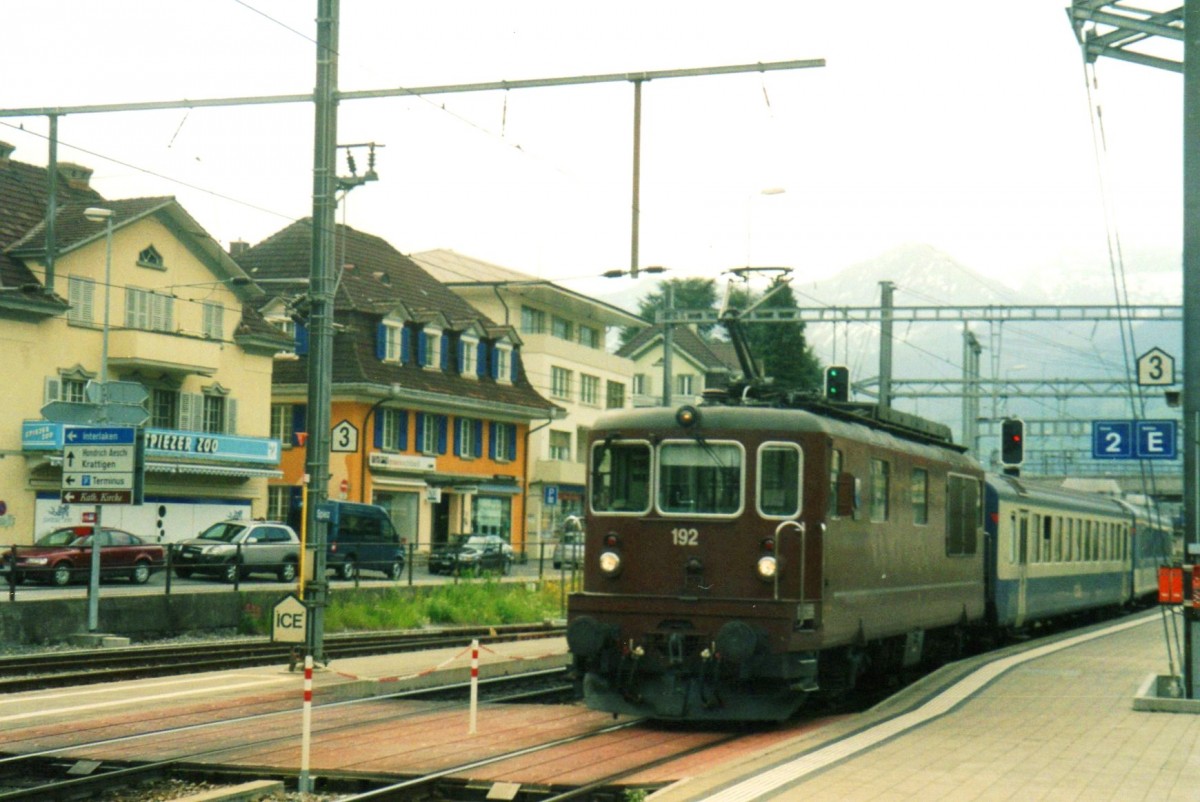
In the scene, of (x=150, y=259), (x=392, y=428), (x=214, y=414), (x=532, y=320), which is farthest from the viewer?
(x=532, y=320)

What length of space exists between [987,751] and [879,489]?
444 cm

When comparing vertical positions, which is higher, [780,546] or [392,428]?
[392,428]

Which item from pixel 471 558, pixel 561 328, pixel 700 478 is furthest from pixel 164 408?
pixel 700 478

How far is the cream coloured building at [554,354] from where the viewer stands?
6266 cm

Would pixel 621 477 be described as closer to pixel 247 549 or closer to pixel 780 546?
pixel 780 546

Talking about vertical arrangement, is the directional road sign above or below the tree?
below

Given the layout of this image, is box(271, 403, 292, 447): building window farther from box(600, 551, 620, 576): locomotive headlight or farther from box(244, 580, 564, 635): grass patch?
box(600, 551, 620, 576): locomotive headlight

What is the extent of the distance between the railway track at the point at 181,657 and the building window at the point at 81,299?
728 inches

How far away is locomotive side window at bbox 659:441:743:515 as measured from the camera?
13.9m

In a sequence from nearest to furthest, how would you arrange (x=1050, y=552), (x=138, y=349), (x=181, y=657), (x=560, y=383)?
(x=181, y=657), (x=1050, y=552), (x=138, y=349), (x=560, y=383)

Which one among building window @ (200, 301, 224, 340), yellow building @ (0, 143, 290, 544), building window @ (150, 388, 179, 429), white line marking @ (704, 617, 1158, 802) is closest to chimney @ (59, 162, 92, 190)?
yellow building @ (0, 143, 290, 544)

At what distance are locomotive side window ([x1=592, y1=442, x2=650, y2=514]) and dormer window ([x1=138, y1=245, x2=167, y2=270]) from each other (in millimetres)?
31786

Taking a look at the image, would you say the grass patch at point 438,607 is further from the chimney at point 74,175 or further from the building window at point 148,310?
the chimney at point 74,175

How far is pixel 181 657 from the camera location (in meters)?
21.4
